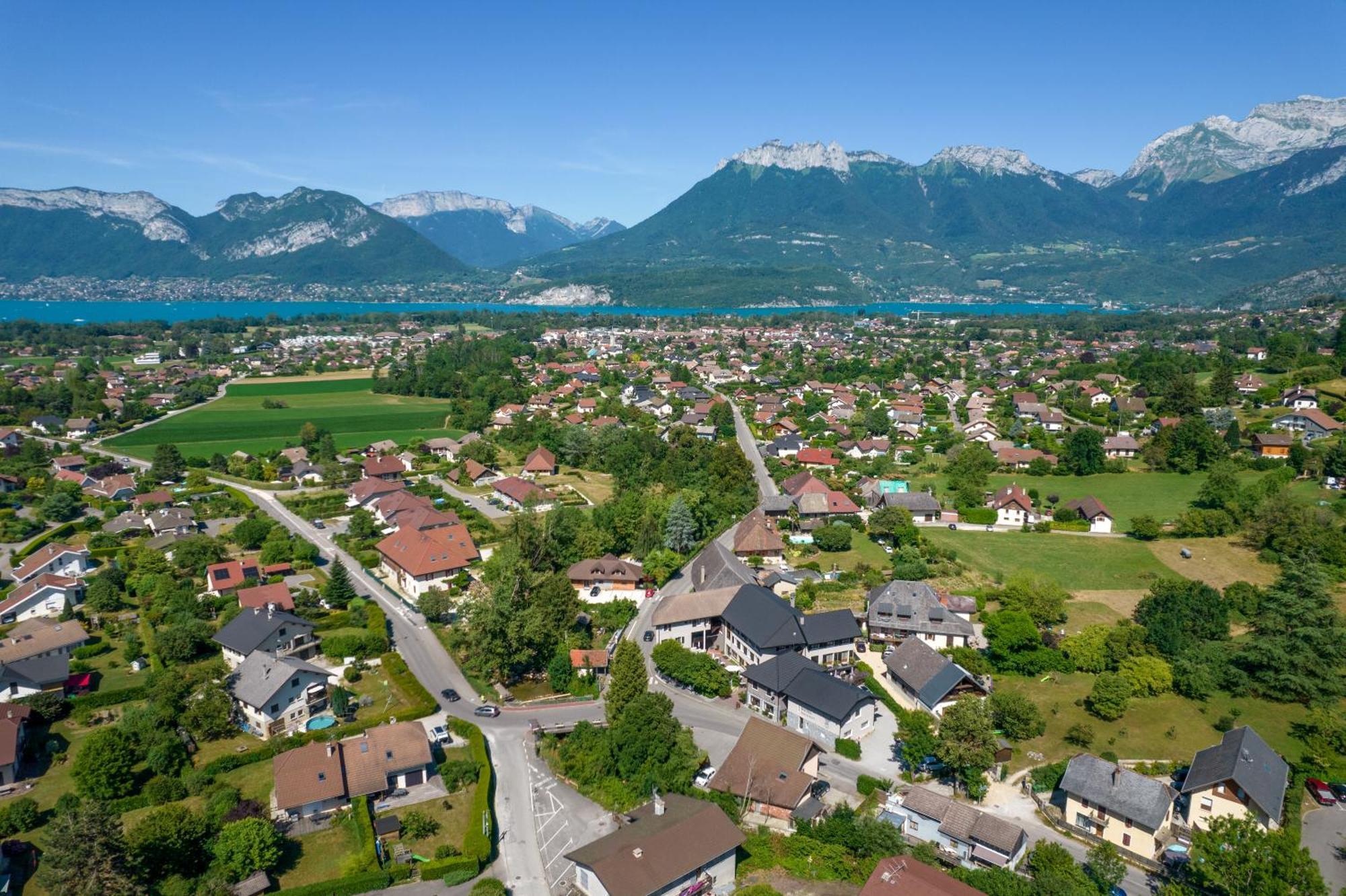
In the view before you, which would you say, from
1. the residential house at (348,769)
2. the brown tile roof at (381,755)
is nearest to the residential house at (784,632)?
the brown tile roof at (381,755)

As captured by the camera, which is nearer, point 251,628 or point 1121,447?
point 251,628

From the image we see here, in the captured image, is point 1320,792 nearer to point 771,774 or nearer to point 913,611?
point 913,611

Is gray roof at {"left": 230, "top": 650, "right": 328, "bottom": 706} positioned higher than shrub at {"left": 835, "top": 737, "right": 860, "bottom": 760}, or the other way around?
gray roof at {"left": 230, "top": 650, "right": 328, "bottom": 706}

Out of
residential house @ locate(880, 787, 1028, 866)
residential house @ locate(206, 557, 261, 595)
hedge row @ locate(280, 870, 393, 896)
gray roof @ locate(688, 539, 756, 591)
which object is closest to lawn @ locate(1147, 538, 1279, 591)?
gray roof @ locate(688, 539, 756, 591)

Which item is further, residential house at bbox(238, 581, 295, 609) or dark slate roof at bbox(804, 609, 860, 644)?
residential house at bbox(238, 581, 295, 609)

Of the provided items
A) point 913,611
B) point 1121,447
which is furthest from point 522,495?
point 1121,447

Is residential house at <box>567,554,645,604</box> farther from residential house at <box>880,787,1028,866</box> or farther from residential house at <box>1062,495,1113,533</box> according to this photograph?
residential house at <box>1062,495,1113,533</box>
